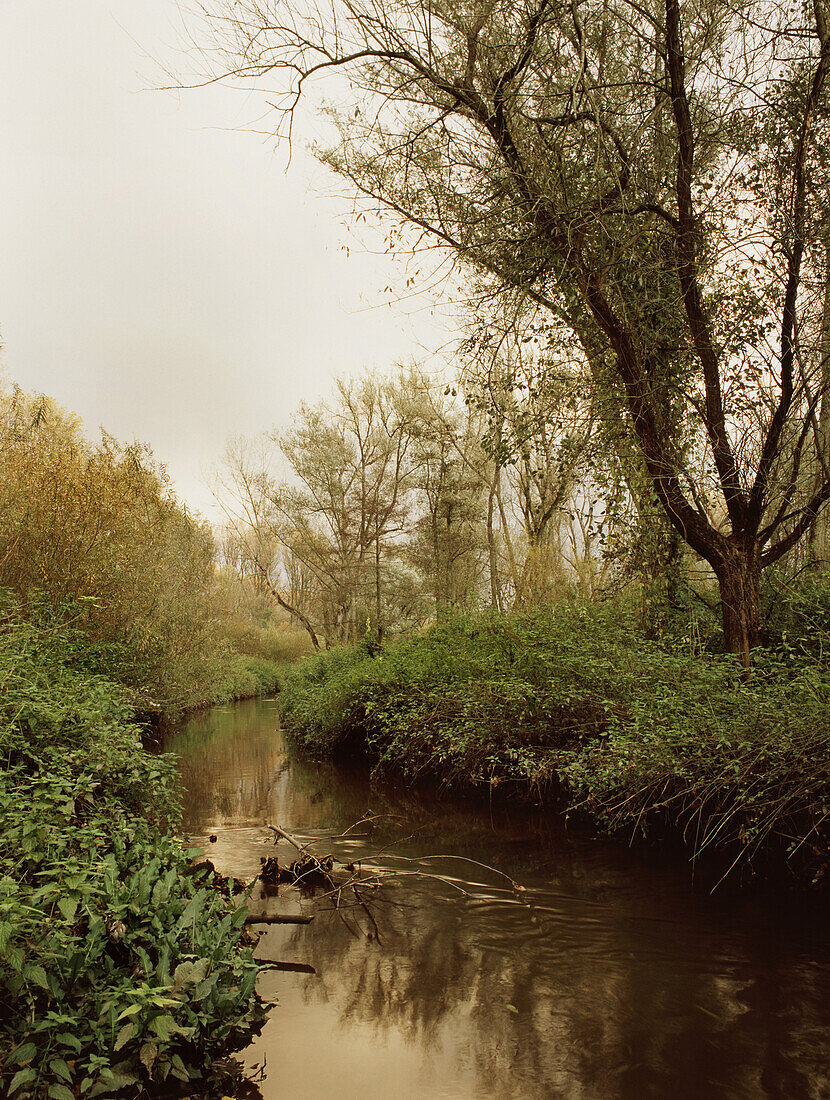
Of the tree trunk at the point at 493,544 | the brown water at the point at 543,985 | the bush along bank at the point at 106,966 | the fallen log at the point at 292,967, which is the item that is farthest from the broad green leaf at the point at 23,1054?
the tree trunk at the point at 493,544

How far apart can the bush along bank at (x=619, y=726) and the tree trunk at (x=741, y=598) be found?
16.5 inches

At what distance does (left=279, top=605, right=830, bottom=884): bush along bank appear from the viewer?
18.8 ft

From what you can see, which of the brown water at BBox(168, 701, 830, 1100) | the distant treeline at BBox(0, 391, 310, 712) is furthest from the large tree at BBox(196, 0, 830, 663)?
the distant treeline at BBox(0, 391, 310, 712)

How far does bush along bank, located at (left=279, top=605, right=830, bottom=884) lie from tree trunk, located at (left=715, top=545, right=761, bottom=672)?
1.38ft

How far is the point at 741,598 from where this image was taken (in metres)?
8.92

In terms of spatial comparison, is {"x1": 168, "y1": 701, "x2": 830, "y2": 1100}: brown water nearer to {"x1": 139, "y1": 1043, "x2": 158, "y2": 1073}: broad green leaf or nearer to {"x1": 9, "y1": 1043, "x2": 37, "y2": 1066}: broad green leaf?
{"x1": 139, "y1": 1043, "x2": 158, "y2": 1073}: broad green leaf

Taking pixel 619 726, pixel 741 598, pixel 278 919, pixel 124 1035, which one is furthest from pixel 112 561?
pixel 124 1035

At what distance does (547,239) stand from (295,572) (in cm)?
3640

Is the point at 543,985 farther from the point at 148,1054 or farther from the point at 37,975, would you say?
the point at 37,975

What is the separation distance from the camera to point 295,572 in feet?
143

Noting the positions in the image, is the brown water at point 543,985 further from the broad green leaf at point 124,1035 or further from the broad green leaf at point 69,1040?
→ the broad green leaf at point 69,1040

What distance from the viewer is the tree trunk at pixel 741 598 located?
8.91 meters

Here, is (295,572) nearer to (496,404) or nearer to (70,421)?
(70,421)

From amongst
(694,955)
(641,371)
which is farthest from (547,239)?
(694,955)
